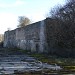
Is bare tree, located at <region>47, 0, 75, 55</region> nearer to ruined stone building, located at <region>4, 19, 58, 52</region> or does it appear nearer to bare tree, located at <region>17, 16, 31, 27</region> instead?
ruined stone building, located at <region>4, 19, 58, 52</region>

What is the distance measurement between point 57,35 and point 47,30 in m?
2.75

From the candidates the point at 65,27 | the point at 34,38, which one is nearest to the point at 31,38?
the point at 34,38

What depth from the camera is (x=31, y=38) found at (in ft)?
135

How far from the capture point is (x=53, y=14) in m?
34.6

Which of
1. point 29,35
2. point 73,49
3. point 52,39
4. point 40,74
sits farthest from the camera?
point 29,35

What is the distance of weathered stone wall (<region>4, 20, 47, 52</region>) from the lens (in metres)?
36.1

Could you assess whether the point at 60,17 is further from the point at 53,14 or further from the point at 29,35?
the point at 29,35

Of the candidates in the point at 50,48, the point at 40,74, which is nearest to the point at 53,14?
the point at 50,48

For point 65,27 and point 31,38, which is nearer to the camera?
point 65,27

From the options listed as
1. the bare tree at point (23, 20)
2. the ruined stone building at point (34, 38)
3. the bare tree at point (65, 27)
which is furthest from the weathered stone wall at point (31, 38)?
the bare tree at point (23, 20)

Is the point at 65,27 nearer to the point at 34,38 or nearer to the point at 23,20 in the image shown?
the point at 34,38

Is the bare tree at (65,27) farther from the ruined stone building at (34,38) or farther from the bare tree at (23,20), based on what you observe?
the bare tree at (23,20)

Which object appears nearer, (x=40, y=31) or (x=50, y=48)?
(x=50, y=48)

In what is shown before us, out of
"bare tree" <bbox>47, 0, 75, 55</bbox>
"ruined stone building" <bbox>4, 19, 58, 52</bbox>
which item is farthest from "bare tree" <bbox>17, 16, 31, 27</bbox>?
"bare tree" <bbox>47, 0, 75, 55</bbox>
